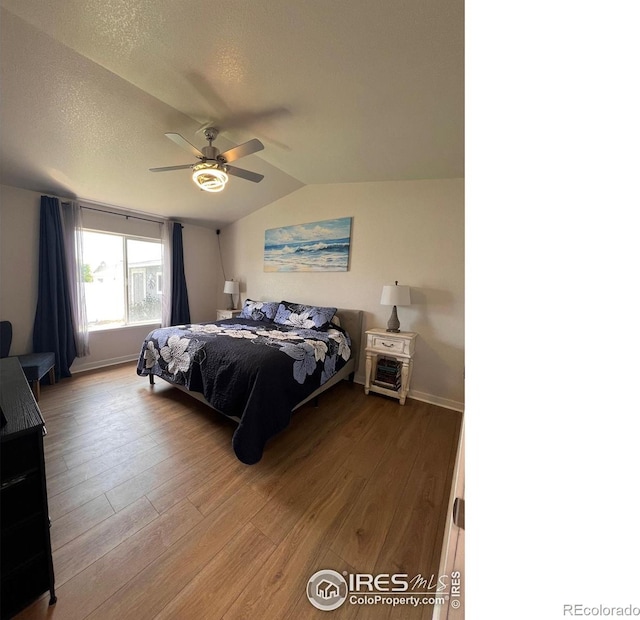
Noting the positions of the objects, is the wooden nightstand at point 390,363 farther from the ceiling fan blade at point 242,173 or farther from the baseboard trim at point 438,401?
the ceiling fan blade at point 242,173

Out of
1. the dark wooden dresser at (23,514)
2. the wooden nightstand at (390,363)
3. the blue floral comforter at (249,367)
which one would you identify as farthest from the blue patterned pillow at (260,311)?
the dark wooden dresser at (23,514)

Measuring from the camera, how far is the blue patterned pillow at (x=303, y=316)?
3.02m

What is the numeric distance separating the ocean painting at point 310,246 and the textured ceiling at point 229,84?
794mm

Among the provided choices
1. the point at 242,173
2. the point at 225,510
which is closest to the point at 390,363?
the point at 225,510

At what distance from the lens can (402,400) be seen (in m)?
2.63

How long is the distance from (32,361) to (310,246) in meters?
3.24

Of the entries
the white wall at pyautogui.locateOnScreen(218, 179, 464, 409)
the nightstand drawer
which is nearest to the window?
the white wall at pyautogui.locateOnScreen(218, 179, 464, 409)

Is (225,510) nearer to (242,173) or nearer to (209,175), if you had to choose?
(209,175)

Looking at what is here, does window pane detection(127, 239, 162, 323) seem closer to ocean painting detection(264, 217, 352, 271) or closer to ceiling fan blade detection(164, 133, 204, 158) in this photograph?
ocean painting detection(264, 217, 352, 271)

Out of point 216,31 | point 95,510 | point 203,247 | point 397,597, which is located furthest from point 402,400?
point 203,247

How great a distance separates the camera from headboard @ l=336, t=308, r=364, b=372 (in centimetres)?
313

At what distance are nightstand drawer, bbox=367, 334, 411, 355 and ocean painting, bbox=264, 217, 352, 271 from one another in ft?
3.36
